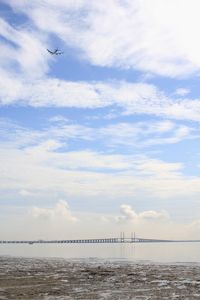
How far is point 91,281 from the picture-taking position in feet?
104

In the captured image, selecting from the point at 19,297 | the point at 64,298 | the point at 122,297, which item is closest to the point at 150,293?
the point at 122,297

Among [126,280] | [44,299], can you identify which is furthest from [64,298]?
[126,280]

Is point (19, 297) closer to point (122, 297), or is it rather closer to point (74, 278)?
point (122, 297)

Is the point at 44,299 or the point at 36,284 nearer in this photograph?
the point at 44,299

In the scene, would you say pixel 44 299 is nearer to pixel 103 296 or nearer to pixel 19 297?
pixel 19 297

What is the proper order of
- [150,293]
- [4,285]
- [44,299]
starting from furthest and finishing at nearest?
1. [4,285]
2. [150,293]
3. [44,299]

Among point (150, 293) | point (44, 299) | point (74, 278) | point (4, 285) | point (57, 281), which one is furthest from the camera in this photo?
point (74, 278)

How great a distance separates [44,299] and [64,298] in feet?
3.35

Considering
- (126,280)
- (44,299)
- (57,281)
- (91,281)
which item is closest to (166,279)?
(126,280)

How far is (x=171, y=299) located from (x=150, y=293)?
7.95 feet

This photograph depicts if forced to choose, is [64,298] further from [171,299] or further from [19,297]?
[171,299]

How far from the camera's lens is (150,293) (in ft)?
83.1

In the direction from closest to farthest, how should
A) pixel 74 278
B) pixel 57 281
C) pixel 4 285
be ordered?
pixel 4 285 < pixel 57 281 < pixel 74 278

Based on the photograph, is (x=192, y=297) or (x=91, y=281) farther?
(x=91, y=281)
